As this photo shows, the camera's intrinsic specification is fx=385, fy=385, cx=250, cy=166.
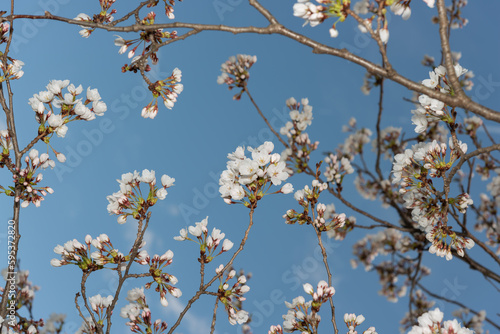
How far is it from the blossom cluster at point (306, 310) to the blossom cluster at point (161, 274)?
76 centimetres

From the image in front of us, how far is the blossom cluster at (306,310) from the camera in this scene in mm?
2520

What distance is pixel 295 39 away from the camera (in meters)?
2.00

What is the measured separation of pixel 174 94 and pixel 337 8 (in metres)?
1.53

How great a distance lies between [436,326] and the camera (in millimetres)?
2031

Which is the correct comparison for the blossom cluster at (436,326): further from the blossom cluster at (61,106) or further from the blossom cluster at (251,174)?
the blossom cluster at (61,106)

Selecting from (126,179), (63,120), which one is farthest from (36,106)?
(126,179)

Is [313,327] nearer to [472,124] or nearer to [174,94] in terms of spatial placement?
[174,94]

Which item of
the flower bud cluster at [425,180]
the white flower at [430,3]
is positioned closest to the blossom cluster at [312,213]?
the flower bud cluster at [425,180]

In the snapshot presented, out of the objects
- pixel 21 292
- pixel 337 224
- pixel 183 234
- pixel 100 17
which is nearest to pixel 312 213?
pixel 337 224

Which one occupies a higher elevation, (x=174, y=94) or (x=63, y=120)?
(x=174, y=94)

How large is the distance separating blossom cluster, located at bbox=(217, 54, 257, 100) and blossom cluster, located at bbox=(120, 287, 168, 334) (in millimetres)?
3255

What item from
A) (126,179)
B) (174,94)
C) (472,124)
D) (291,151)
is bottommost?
(126,179)

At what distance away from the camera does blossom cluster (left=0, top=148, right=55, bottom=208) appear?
2.69 metres

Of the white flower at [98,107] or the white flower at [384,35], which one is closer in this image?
the white flower at [384,35]
